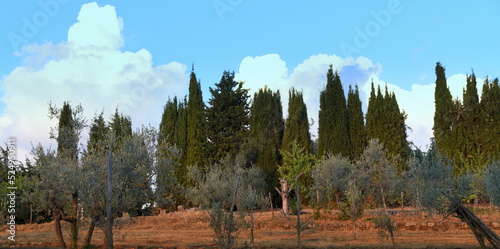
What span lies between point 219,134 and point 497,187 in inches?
1100

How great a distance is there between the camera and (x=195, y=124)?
48.0 metres

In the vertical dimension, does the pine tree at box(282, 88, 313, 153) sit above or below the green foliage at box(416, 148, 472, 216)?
above

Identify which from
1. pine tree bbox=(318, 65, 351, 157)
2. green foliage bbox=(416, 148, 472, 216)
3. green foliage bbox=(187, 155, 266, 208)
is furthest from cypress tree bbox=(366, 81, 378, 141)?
green foliage bbox=(416, 148, 472, 216)

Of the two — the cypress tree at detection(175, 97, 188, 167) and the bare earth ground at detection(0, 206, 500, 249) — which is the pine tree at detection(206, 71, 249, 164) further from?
the bare earth ground at detection(0, 206, 500, 249)

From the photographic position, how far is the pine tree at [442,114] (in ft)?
145

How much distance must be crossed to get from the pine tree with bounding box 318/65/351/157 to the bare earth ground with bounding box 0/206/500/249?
448 inches

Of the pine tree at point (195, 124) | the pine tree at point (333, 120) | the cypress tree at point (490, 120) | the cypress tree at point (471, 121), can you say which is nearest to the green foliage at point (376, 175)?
the pine tree at point (333, 120)

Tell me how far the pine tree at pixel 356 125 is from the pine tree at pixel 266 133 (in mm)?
7593

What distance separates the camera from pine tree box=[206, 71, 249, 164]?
43.7 metres

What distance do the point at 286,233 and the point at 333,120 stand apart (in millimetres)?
21157

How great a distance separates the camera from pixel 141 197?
19.8 metres

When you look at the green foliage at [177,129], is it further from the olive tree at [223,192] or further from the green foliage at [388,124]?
the green foliage at [388,124]

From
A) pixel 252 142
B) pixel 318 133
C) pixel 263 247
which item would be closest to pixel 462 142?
pixel 318 133

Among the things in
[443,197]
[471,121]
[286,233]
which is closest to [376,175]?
[286,233]
